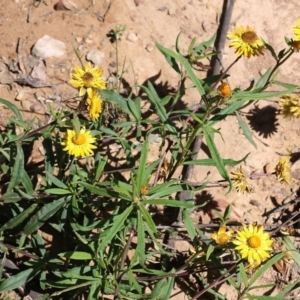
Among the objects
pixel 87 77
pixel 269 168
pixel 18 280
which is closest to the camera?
pixel 87 77

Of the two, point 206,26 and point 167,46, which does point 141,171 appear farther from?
point 206,26

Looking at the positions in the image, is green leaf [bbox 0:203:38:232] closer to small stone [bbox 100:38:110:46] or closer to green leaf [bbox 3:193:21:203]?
green leaf [bbox 3:193:21:203]

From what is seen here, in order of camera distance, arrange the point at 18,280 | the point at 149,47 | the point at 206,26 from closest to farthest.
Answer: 1. the point at 18,280
2. the point at 149,47
3. the point at 206,26

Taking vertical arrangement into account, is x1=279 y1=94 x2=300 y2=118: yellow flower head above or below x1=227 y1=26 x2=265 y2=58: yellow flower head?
below

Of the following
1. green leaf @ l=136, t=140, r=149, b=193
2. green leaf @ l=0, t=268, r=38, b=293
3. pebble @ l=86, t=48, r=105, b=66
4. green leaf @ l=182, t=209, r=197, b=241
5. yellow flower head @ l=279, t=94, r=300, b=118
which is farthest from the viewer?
pebble @ l=86, t=48, r=105, b=66

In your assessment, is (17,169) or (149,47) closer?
(17,169)

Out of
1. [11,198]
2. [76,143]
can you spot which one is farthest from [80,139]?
[11,198]

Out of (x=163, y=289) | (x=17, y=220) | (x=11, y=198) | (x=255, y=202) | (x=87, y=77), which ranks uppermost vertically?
(x=87, y=77)

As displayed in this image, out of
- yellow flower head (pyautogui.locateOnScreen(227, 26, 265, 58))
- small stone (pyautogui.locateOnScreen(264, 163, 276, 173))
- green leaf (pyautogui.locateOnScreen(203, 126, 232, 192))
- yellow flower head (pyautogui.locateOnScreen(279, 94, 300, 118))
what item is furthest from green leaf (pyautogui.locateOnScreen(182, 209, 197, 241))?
yellow flower head (pyautogui.locateOnScreen(279, 94, 300, 118))
